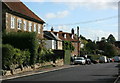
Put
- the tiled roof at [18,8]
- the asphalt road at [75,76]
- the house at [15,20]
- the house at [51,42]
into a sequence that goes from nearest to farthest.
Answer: the asphalt road at [75,76]
the house at [15,20]
the tiled roof at [18,8]
the house at [51,42]

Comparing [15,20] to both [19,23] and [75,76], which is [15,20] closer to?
[19,23]

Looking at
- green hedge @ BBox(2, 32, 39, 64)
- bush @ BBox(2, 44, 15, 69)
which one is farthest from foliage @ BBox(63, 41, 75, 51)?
bush @ BBox(2, 44, 15, 69)

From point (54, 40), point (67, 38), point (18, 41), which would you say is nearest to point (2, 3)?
point (18, 41)

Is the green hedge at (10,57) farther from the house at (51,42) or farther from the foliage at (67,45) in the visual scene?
the foliage at (67,45)

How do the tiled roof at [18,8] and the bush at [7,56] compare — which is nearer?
the bush at [7,56]

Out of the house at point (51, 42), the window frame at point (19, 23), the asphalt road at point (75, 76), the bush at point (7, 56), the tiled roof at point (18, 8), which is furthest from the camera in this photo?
the house at point (51, 42)

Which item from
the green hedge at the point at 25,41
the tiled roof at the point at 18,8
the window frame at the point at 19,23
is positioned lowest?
the green hedge at the point at 25,41

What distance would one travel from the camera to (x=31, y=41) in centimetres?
3347

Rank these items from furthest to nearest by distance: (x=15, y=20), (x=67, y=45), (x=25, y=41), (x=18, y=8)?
(x=67, y=45) < (x=18, y=8) < (x=15, y=20) < (x=25, y=41)

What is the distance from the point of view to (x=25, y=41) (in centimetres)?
3391

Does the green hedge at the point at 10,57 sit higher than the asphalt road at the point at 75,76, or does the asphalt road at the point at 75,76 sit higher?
the green hedge at the point at 10,57

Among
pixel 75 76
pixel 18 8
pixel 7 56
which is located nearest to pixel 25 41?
pixel 7 56

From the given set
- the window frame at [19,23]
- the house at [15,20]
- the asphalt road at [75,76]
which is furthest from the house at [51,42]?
the asphalt road at [75,76]

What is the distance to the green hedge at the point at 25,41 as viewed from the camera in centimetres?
3330
